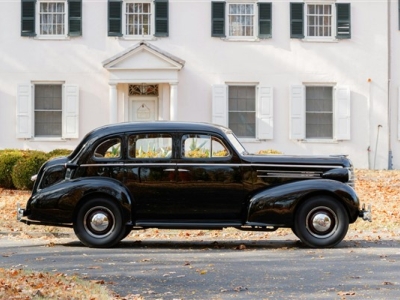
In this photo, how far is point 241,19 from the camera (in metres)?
31.8

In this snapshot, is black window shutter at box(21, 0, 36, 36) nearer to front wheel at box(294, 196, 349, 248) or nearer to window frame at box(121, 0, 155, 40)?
window frame at box(121, 0, 155, 40)

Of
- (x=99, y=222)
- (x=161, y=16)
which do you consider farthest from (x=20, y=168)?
(x=99, y=222)

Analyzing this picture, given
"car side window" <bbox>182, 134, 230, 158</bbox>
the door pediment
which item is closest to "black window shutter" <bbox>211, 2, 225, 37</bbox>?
the door pediment

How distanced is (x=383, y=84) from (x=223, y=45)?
5.23 meters

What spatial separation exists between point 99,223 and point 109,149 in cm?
109

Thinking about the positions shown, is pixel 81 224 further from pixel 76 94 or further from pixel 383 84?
pixel 383 84

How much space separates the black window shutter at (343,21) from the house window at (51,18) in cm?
806

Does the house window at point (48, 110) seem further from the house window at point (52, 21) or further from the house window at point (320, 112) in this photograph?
the house window at point (320, 112)

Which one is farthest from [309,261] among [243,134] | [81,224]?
[243,134]

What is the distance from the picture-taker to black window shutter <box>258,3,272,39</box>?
104 feet

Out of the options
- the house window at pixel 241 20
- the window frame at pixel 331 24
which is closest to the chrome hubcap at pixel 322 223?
the house window at pixel 241 20

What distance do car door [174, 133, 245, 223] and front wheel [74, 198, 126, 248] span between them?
870 mm

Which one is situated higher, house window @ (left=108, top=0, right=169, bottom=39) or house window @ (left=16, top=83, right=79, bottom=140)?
house window @ (left=108, top=0, right=169, bottom=39)

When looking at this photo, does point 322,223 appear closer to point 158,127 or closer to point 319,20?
point 158,127
